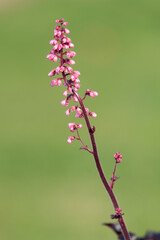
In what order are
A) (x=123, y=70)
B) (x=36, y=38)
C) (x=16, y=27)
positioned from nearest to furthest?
1. (x=123, y=70)
2. (x=36, y=38)
3. (x=16, y=27)

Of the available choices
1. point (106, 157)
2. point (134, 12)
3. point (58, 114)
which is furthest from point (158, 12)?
point (106, 157)

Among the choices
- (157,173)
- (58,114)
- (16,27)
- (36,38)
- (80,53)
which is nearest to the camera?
(157,173)

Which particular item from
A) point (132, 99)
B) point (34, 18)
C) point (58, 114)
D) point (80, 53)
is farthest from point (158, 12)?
point (58, 114)

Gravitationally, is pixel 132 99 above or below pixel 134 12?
below

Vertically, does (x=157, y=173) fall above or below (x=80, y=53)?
below

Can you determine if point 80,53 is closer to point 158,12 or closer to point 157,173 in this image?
point 158,12

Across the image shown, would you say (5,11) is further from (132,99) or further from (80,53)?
(132,99)

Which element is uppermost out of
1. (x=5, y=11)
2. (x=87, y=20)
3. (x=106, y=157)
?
(x=5, y=11)

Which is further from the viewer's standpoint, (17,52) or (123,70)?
(17,52)

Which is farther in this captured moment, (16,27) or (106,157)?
(16,27)
